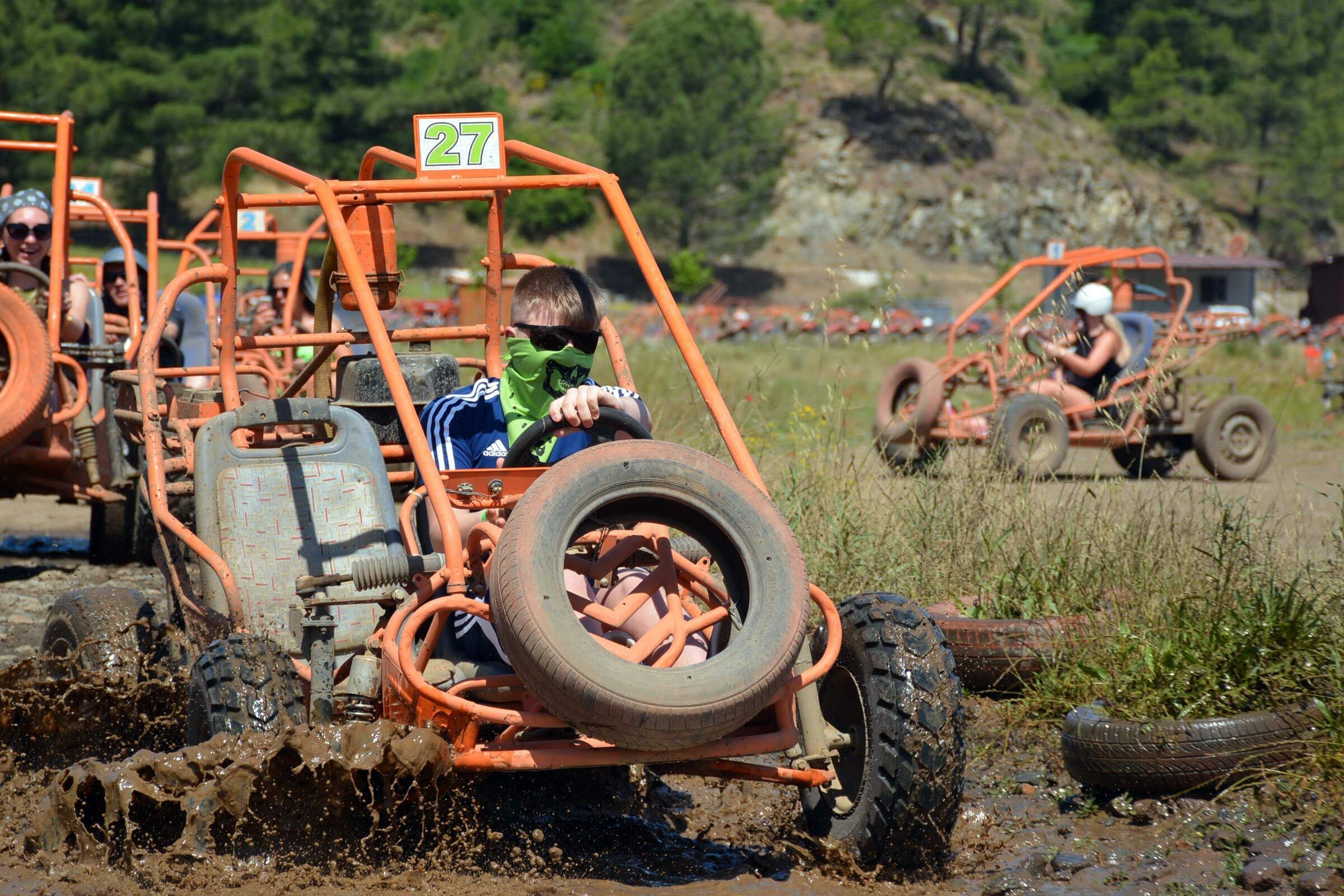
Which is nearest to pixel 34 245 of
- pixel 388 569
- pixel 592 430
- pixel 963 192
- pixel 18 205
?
pixel 18 205

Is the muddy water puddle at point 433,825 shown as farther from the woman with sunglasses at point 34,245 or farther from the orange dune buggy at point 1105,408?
the orange dune buggy at point 1105,408

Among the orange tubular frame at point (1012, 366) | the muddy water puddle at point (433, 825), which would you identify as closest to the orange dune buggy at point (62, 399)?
the muddy water puddle at point (433, 825)

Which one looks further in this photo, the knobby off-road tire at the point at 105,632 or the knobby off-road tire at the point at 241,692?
the knobby off-road tire at the point at 105,632

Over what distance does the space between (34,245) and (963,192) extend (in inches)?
2190

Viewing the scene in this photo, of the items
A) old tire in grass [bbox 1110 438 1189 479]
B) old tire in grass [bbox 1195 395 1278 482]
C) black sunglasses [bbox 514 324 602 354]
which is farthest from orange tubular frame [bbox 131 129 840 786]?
old tire in grass [bbox 1195 395 1278 482]

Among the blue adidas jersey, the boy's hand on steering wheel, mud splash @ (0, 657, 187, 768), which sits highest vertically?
the boy's hand on steering wheel

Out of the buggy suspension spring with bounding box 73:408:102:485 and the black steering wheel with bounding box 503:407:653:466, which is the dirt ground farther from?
the buggy suspension spring with bounding box 73:408:102:485

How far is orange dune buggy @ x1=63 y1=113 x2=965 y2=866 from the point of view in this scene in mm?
3074

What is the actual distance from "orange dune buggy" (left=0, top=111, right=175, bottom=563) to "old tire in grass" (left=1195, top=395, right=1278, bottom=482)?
7.74 meters

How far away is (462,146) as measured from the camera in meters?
4.22

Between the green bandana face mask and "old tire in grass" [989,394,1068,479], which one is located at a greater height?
the green bandana face mask

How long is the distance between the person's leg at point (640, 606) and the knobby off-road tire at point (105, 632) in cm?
163

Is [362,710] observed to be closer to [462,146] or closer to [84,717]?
[84,717]

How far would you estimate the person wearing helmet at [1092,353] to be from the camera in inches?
422
